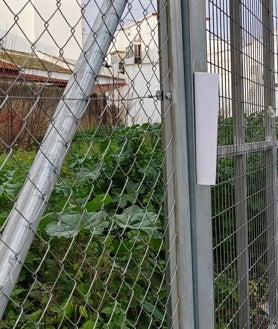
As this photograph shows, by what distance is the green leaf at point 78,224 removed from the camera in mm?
1301

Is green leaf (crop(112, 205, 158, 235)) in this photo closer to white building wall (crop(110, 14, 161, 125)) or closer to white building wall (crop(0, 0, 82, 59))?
white building wall (crop(110, 14, 161, 125))

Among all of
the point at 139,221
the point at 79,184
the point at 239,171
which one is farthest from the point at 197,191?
the point at 79,184

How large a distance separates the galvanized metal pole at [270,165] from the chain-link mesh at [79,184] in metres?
0.69

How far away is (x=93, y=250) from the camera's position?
1579mm

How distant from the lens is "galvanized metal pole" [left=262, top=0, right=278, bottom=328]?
2293mm

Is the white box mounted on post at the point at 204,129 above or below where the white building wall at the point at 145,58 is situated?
below

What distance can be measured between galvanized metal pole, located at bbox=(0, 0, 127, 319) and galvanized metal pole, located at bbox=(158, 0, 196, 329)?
19 cm

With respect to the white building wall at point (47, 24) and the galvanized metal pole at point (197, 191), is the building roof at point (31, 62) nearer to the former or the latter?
the white building wall at point (47, 24)

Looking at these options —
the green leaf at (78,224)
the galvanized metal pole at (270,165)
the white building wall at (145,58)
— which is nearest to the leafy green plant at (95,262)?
the green leaf at (78,224)

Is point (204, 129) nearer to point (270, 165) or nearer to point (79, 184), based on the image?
point (79, 184)

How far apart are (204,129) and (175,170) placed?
14 centimetres

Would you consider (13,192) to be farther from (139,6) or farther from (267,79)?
(267,79)

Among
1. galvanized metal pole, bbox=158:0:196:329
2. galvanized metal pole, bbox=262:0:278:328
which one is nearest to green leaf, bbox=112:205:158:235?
galvanized metal pole, bbox=158:0:196:329

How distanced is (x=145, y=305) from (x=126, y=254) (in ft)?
0.60
